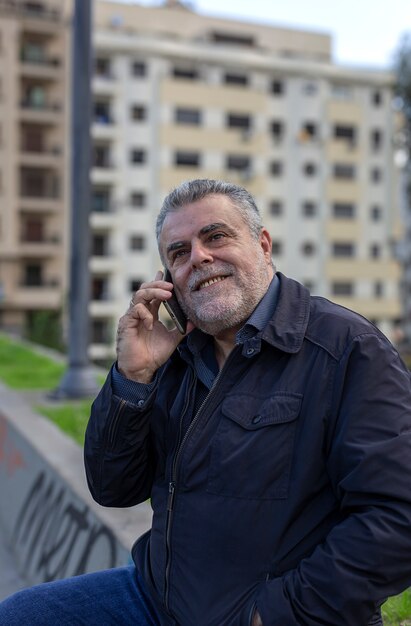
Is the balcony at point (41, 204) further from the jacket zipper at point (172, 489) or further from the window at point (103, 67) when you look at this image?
the jacket zipper at point (172, 489)

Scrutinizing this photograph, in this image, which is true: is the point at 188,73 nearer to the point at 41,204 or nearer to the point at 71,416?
the point at 41,204

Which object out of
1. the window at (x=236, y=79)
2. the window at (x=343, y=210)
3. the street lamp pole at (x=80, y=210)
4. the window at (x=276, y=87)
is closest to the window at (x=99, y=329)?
the window at (x=343, y=210)

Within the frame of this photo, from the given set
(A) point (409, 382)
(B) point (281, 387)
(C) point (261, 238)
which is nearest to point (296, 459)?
(B) point (281, 387)

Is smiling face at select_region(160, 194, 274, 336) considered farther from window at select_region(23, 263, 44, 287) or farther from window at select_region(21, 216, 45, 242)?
window at select_region(23, 263, 44, 287)

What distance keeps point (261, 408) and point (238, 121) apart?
50285 mm

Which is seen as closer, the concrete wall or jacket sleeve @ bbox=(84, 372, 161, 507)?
jacket sleeve @ bbox=(84, 372, 161, 507)

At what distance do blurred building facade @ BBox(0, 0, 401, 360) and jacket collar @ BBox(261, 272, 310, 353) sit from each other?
44.3 meters

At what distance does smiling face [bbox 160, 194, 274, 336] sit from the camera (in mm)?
2340

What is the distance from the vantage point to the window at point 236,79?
167 ft

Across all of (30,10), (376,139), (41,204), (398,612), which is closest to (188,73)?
(30,10)

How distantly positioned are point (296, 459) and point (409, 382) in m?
0.35

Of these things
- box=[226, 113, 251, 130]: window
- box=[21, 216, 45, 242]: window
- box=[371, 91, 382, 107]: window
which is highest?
box=[371, 91, 382, 107]: window

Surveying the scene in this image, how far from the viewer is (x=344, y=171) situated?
5300 centimetres

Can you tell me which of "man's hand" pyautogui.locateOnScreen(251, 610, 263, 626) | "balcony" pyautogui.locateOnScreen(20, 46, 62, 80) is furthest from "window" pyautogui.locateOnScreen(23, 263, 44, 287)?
"man's hand" pyautogui.locateOnScreen(251, 610, 263, 626)
